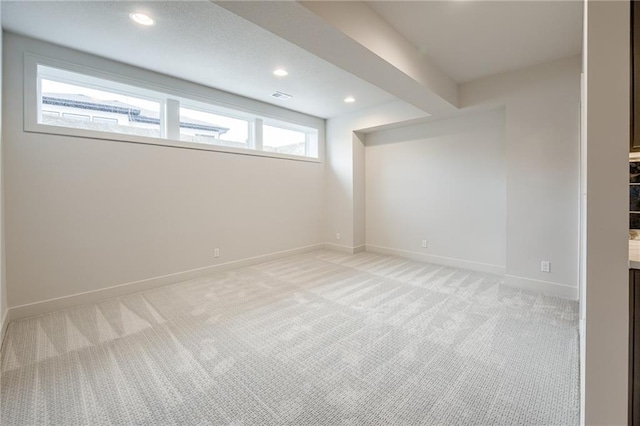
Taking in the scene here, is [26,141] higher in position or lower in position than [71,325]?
higher

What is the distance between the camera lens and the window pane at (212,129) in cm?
383

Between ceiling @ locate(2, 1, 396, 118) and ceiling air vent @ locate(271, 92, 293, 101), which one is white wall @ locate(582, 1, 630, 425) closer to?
ceiling @ locate(2, 1, 396, 118)

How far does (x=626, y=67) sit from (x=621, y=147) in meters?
0.30

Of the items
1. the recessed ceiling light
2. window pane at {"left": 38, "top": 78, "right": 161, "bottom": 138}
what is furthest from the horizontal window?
the recessed ceiling light

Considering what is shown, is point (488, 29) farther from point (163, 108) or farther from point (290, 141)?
point (163, 108)

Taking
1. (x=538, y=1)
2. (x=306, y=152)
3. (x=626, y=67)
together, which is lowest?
(x=626, y=67)

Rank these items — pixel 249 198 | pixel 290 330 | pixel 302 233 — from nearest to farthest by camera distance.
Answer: pixel 290 330 → pixel 249 198 → pixel 302 233

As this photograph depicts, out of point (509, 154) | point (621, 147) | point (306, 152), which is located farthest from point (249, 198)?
point (621, 147)

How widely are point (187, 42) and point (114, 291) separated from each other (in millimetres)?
2858

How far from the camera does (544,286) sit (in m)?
3.23

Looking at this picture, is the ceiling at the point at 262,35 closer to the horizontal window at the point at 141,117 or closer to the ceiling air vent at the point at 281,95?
the horizontal window at the point at 141,117

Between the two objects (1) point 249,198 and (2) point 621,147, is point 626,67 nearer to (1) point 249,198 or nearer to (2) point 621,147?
(2) point 621,147

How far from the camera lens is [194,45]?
274cm

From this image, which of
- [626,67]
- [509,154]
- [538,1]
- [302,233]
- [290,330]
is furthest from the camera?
[302,233]
